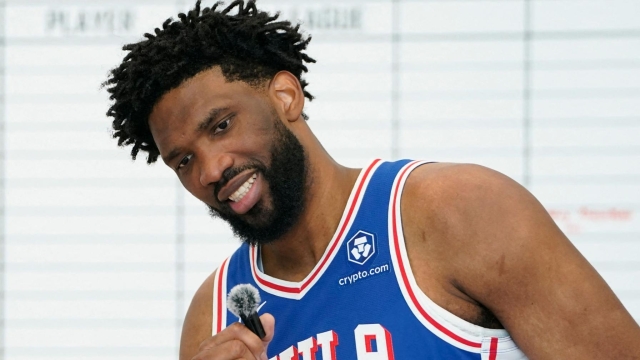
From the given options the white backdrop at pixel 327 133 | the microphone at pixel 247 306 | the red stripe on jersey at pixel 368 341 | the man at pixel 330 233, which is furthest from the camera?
the white backdrop at pixel 327 133

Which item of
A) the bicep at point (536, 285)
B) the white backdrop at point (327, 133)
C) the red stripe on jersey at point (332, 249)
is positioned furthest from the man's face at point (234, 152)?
the white backdrop at point (327, 133)

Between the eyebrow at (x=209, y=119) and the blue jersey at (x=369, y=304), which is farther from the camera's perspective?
the eyebrow at (x=209, y=119)

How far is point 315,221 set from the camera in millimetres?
2248

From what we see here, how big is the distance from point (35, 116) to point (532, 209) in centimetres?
300

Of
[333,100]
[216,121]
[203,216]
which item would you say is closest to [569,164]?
[333,100]

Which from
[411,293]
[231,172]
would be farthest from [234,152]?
[411,293]

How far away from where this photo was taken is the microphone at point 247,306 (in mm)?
1787

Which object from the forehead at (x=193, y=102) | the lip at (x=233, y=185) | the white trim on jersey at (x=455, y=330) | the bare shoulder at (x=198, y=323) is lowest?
the bare shoulder at (x=198, y=323)

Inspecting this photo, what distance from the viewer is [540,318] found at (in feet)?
6.21

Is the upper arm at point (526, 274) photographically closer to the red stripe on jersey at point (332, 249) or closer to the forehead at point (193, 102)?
the red stripe on jersey at point (332, 249)

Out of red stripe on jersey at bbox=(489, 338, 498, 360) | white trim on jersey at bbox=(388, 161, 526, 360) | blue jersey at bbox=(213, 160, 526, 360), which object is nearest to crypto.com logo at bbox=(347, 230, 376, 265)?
blue jersey at bbox=(213, 160, 526, 360)

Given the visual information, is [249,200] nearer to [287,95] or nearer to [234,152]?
[234,152]

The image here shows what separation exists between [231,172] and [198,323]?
52 cm

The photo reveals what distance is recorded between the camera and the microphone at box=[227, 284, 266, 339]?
1.79 m
